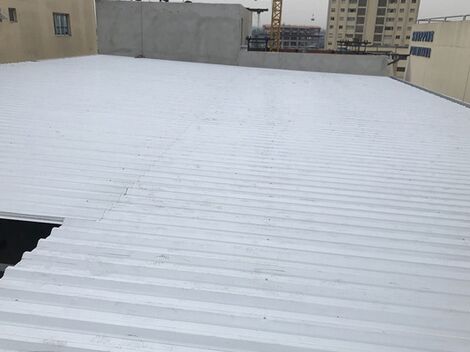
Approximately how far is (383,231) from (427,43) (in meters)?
35.8

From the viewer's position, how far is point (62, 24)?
62.3 ft

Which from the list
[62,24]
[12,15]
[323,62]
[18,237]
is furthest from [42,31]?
[18,237]

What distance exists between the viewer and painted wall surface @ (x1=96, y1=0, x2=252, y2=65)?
22922 millimetres

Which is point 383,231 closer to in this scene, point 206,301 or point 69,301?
point 206,301

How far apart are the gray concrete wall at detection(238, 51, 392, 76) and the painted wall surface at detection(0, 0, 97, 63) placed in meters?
8.60

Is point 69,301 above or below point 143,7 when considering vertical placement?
below

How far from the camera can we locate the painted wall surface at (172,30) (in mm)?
22922

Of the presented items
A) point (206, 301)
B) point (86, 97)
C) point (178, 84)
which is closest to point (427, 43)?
point (178, 84)

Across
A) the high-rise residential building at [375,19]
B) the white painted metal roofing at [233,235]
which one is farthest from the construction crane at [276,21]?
the high-rise residential building at [375,19]

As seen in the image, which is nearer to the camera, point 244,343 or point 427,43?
point 244,343

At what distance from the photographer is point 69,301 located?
2.59m

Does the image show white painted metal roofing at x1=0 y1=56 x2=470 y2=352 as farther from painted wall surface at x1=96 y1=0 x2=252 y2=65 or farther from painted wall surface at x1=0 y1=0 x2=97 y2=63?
painted wall surface at x1=96 y1=0 x2=252 y2=65

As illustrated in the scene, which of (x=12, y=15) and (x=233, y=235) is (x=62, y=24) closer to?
(x=12, y=15)

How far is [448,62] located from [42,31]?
1086 inches
